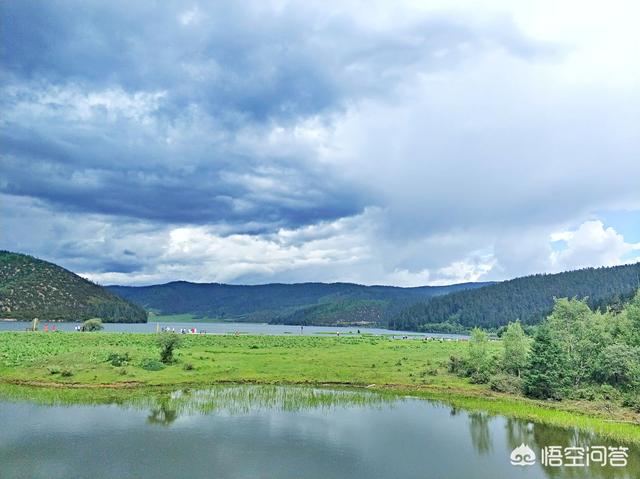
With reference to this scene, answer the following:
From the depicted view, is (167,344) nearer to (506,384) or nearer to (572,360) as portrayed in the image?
(506,384)

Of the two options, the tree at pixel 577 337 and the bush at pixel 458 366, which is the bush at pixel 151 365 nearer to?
the bush at pixel 458 366

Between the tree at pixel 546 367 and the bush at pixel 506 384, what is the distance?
169 cm

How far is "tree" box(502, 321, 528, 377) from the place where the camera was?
56312 mm

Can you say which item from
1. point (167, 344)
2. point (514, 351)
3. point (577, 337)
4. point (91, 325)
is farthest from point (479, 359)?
point (91, 325)

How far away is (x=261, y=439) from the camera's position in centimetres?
3184

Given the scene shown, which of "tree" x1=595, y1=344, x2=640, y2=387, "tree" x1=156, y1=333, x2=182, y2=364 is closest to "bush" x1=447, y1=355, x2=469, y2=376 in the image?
"tree" x1=595, y1=344, x2=640, y2=387

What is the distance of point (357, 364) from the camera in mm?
69062

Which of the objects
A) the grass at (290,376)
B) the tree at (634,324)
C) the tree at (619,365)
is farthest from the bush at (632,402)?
the tree at (634,324)

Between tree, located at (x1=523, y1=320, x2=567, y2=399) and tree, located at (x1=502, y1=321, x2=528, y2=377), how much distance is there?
16.5 feet

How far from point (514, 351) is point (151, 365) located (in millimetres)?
45660

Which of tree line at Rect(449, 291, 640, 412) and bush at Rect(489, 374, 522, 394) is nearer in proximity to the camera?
tree line at Rect(449, 291, 640, 412)

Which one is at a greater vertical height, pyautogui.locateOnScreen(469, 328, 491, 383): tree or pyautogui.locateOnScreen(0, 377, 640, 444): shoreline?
pyautogui.locateOnScreen(469, 328, 491, 383): tree

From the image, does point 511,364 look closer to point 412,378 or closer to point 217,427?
point 412,378

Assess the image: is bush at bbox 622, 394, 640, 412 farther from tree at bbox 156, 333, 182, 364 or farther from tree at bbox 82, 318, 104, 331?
tree at bbox 82, 318, 104, 331
